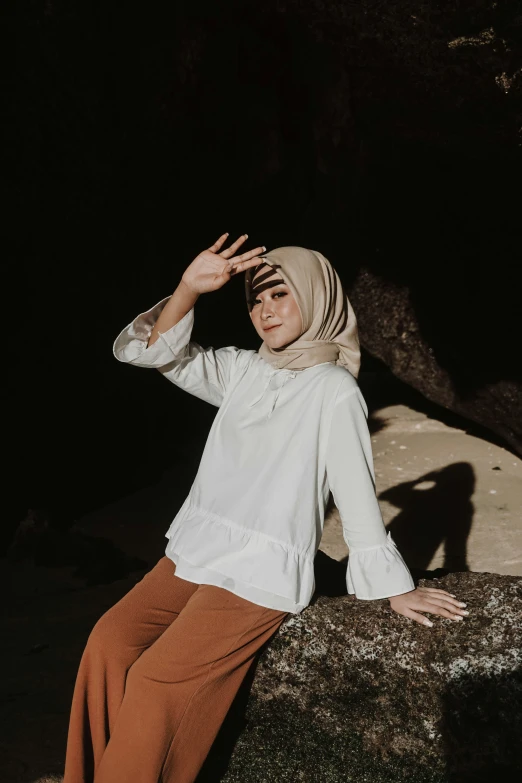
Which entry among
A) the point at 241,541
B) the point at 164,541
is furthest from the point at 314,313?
the point at 164,541

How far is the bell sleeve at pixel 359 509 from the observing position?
2459mm

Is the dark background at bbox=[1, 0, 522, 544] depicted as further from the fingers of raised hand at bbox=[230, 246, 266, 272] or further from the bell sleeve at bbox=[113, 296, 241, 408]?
the bell sleeve at bbox=[113, 296, 241, 408]

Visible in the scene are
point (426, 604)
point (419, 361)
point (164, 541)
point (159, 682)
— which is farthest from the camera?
point (419, 361)

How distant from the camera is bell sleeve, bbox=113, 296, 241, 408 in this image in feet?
9.21

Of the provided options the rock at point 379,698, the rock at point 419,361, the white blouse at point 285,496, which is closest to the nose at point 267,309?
the white blouse at point 285,496

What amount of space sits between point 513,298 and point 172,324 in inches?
130

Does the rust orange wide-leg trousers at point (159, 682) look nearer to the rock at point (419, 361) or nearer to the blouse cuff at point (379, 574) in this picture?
the blouse cuff at point (379, 574)

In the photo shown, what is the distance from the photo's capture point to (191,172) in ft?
19.1

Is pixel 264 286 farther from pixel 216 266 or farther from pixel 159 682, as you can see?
pixel 159 682

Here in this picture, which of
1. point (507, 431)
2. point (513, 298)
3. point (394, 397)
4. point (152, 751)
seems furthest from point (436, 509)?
point (152, 751)

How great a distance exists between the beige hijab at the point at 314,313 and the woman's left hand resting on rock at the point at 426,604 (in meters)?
0.80

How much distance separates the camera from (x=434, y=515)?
5336mm

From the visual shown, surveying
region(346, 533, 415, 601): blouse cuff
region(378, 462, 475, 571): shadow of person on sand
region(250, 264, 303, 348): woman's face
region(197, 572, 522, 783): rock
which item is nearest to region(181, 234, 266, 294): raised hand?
region(250, 264, 303, 348): woman's face

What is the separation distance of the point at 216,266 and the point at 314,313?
38 centimetres
